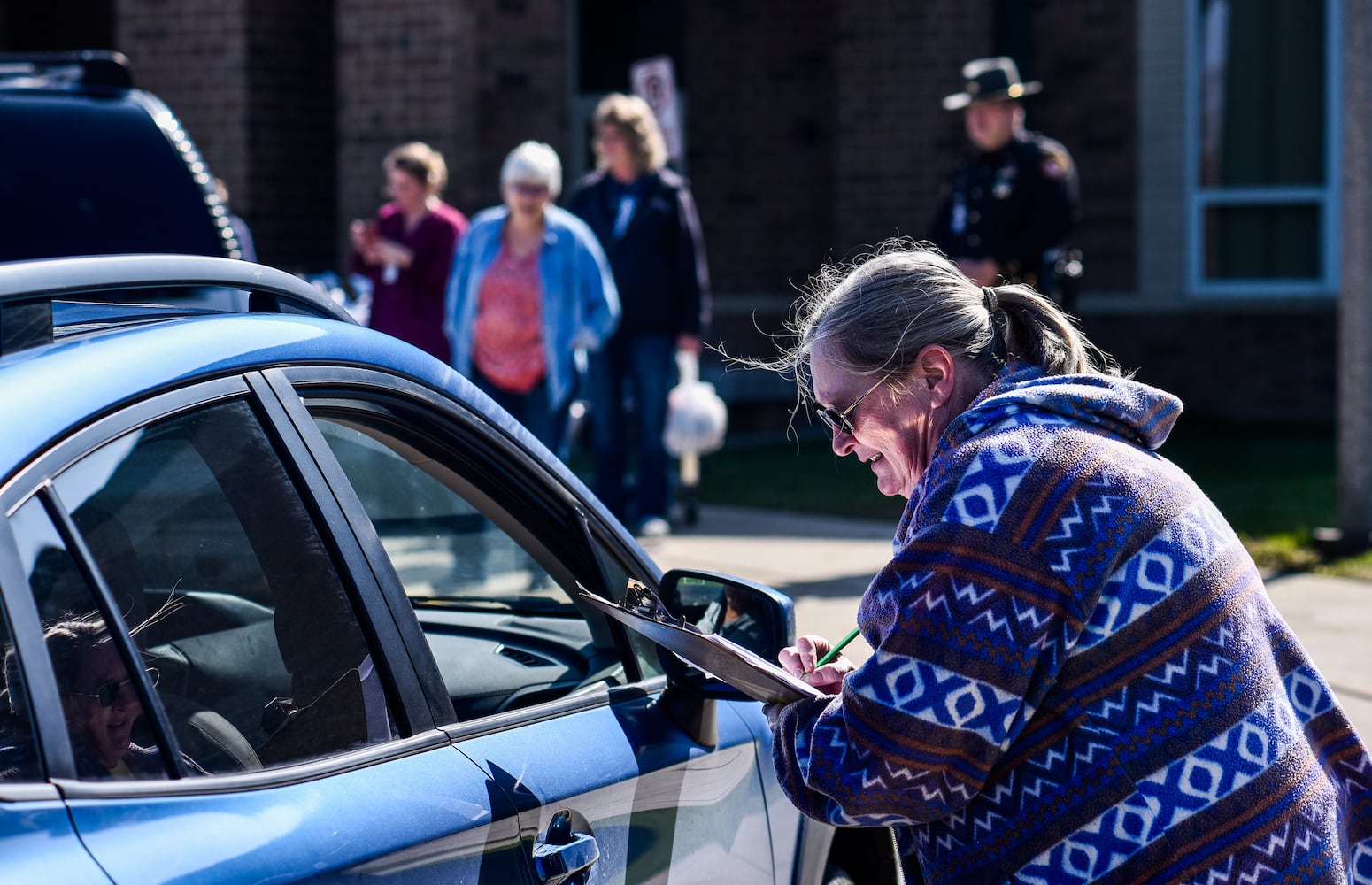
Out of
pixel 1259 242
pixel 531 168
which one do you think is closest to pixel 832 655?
pixel 531 168

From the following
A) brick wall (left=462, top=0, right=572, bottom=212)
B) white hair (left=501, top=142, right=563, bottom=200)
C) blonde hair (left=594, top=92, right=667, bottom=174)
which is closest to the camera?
white hair (left=501, top=142, right=563, bottom=200)

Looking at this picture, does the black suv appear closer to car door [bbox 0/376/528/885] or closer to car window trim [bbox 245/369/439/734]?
car door [bbox 0/376/528/885]

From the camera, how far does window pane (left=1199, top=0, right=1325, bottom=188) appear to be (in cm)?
1343

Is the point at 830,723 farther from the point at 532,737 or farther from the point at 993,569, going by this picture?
the point at 532,737

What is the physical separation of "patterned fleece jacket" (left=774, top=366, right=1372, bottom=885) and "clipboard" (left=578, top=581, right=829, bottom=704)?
0.15 m

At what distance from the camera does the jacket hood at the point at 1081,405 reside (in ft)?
6.13

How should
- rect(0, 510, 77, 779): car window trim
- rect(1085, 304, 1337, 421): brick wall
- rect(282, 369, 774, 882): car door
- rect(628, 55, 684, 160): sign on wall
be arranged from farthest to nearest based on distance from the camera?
rect(1085, 304, 1337, 421): brick wall < rect(628, 55, 684, 160): sign on wall < rect(282, 369, 774, 882): car door < rect(0, 510, 77, 779): car window trim

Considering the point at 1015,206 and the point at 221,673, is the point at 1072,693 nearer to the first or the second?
the point at 221,673

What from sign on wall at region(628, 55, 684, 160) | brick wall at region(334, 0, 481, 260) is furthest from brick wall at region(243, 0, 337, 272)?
sign on wall at region(628, 55, 684, 160)

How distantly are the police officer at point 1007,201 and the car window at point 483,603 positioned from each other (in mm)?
4994

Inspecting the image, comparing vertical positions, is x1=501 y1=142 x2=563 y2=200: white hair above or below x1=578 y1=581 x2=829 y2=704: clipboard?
above

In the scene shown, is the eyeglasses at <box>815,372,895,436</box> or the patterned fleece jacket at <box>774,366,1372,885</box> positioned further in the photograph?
the eyeglasses at <box>815,372,895,436</box>

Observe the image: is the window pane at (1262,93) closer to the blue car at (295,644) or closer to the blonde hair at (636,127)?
the blonde hair at (636,127)

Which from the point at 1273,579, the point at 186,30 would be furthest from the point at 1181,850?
the point at 186,30
